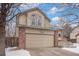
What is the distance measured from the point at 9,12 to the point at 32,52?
590mm

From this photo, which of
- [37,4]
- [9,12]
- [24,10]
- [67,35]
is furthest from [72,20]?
[9,12]

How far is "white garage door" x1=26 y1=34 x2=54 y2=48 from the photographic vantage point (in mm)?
2139

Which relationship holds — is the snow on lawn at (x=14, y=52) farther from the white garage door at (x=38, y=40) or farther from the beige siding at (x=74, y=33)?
the beige siding at (x=74, y=33)

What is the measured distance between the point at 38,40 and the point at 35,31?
0.12 meters

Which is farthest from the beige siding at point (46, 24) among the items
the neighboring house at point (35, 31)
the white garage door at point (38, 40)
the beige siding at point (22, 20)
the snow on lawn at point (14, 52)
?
the snow on lawn at point (14, 52)

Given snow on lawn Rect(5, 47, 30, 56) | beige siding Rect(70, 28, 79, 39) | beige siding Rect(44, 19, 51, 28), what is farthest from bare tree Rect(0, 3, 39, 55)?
beige siding Rect(70, 28, 79, 39)

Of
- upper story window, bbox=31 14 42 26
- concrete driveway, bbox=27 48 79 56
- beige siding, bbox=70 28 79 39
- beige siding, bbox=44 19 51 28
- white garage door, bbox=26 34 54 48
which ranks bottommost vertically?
concrete driveway, bbox=27 48 79 56

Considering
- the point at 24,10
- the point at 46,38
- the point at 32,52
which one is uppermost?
the point at 24,10

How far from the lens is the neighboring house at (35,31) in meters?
2.13

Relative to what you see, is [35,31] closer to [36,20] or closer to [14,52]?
[36,20]

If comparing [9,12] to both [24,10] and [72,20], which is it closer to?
[24,10]

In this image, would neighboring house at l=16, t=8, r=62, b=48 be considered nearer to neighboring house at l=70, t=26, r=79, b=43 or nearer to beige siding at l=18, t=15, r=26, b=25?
beige siding at l=18, t=15, r=26, b=25

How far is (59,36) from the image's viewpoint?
216 centimetres

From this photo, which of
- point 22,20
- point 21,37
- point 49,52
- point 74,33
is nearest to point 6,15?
point 22,20
